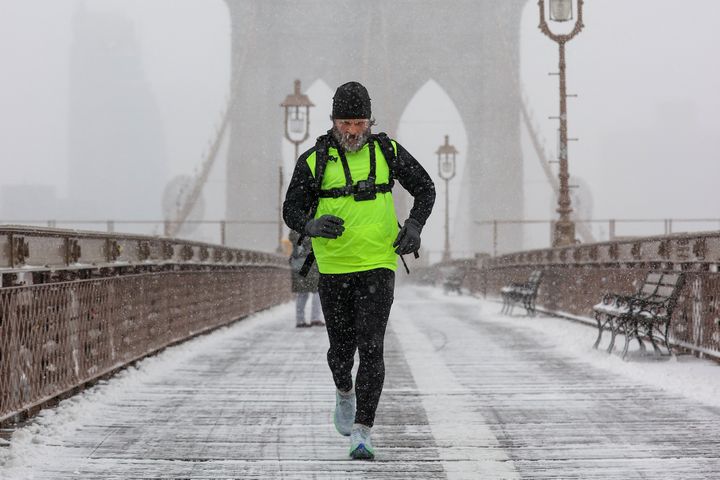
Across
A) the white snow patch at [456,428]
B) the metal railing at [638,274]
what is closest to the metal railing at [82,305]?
the white snow patch at [456,428]

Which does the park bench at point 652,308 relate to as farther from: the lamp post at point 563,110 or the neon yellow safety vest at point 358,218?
the lamp post at point 563,110

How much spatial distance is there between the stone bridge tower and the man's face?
55008mm

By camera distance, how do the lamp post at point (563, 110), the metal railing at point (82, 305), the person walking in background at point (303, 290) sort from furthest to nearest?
1. the lamp post at point (563, 110)
2. the person walking in background at point (303, 290)
3. the metal railing at point (82, 305)

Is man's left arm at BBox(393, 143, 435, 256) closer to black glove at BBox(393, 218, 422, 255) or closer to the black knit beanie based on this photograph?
black glove at BBox(393, 218, 422, 255)

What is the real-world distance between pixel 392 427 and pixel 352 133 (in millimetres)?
1698

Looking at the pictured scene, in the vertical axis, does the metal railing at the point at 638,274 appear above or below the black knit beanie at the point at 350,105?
below

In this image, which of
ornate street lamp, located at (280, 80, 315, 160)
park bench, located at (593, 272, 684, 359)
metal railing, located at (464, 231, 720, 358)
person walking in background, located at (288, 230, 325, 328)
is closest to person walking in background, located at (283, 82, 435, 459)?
metal railing, located at (464, 231, 720, 358)

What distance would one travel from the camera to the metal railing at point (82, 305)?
512cm

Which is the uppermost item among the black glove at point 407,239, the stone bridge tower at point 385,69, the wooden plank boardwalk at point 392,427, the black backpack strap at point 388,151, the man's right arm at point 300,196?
the stone bridge tower at point 385,69

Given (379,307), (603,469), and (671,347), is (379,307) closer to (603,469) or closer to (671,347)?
(603,469)

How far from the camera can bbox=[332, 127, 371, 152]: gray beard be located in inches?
168

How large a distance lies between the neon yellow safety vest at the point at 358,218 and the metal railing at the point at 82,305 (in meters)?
1.73

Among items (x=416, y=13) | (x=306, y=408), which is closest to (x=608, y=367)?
(x=306, y=408)

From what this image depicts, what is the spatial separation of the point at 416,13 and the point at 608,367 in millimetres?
66236
